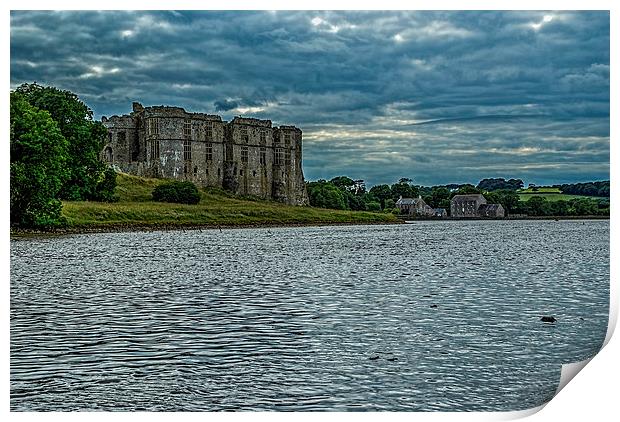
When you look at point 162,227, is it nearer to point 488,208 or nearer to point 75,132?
point 75,132

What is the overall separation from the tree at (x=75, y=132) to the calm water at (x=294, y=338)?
92.5 ft

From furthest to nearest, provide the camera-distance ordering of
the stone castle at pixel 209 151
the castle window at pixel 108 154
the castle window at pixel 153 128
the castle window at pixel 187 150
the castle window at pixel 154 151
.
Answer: the castle window at pixel 187 150 → the castle window at pixel 153 128 → the castle window at pixel 108 154 → the stone castle at pixel 209 151 → the castle window at pixel 154 151

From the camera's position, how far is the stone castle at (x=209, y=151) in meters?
93.7

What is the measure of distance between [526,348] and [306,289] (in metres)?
8.48

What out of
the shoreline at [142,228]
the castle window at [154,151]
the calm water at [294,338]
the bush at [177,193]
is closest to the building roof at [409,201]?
the shoreline at [142,228]

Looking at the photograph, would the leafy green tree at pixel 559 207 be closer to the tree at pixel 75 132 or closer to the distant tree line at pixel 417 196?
the distant tree line at pixel 417 196

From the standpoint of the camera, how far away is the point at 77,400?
9.03m

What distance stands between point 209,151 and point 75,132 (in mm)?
47094

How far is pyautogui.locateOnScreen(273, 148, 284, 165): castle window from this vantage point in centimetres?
10500

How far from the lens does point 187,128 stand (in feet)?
318

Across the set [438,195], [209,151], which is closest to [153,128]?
[209,151]

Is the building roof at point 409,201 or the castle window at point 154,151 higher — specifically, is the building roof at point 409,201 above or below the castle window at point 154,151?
below

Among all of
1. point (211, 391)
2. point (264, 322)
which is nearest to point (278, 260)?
point (264, 322)
